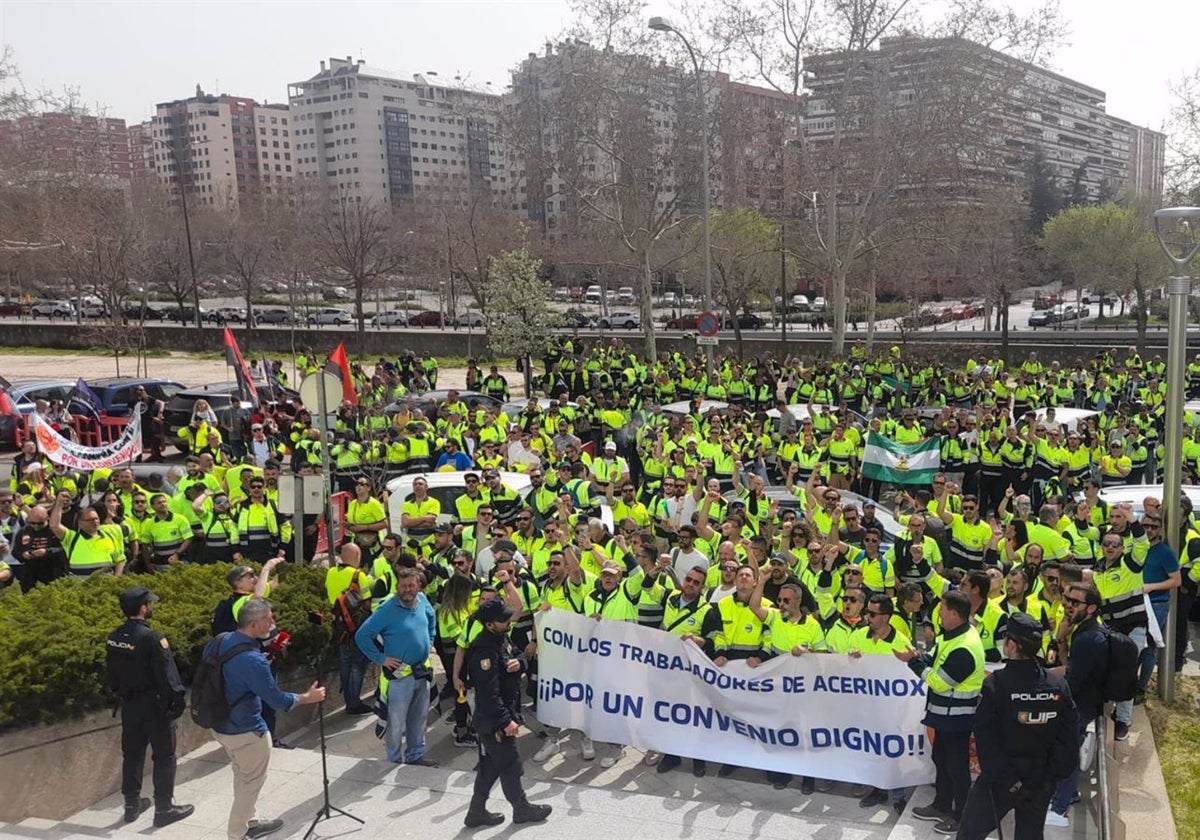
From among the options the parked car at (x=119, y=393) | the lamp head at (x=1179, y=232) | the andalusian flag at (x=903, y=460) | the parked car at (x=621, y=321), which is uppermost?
the lamp head at (x=1179, y=232)

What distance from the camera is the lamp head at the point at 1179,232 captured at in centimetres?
910

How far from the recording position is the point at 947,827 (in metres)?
6.70

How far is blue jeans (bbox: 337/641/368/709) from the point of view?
9133 mm

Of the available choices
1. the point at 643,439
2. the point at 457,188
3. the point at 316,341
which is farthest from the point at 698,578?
the point at 457,188

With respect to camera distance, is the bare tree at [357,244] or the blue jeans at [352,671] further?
the bare tree at [357,244]

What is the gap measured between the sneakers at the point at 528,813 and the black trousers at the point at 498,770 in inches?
1.0

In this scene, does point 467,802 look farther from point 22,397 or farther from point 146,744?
point 22,397

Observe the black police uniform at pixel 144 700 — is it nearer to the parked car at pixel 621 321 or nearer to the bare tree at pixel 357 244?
the bare tree at pixel 357 244

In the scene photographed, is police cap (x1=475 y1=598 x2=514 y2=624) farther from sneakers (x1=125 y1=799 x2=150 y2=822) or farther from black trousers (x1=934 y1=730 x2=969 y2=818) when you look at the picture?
black trousers (x1=934 y1=730 x2=969 y2=818)

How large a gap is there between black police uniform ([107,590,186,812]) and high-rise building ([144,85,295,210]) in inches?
6860

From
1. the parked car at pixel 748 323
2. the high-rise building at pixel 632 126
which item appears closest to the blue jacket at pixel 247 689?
the high-rise building at pixel 632 126

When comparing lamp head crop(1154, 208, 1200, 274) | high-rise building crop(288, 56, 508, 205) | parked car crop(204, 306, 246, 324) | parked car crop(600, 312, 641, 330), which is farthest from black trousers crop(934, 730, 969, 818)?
high-rise building crop(288, 56, 508, 205)

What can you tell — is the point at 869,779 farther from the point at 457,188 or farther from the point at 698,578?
the point at 457,188

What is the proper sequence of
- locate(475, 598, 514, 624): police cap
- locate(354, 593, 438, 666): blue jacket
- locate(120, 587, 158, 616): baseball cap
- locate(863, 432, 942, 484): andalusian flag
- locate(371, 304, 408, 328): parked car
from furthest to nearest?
locate(371, 304, 408, 328): parked car, locate(863, 432, 942, 484): andalusian flag, locate(354, 593, 438, 666): blue jacket, locate(475, 598, 514, 624): police cap, locate(120, 587, 158, 616): baseball cap
